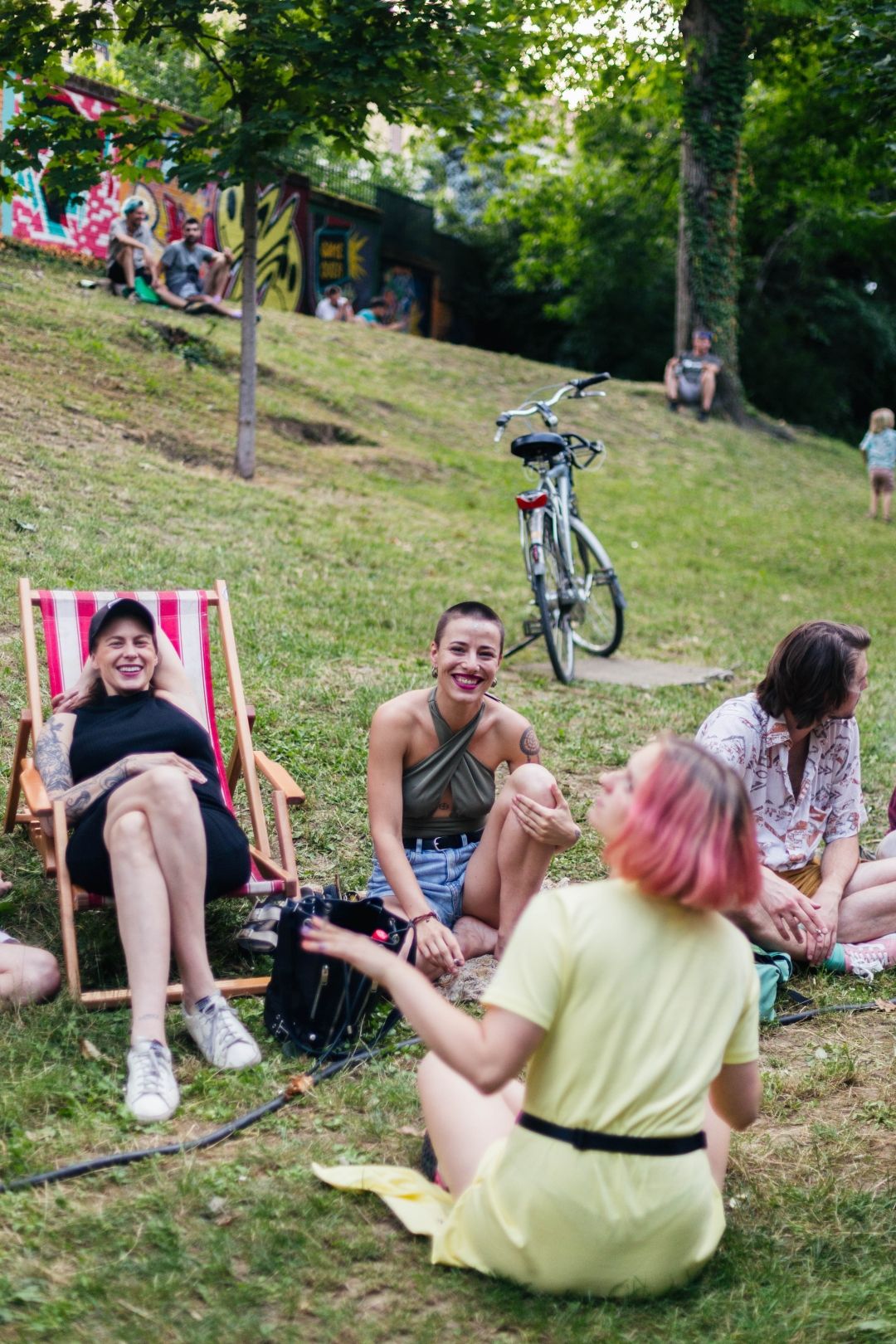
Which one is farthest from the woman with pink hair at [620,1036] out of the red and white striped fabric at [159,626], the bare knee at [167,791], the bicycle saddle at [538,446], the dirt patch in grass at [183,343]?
the dirt patch in grass at [183,343]

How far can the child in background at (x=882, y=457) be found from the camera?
15.5 m

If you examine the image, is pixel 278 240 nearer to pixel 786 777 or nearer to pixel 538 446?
pixel 538 446

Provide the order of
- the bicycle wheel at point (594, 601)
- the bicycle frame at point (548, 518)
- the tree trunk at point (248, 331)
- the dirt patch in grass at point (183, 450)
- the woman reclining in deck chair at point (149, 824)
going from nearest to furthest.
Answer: the woman reclining in deck chair at point (149, 824) → the bicycle frame at point (548, 518) → the bicycle wheel at point (594, 601) → the tree trunk at point (248, 331) → the dirt patch in grass at point (183, 450)

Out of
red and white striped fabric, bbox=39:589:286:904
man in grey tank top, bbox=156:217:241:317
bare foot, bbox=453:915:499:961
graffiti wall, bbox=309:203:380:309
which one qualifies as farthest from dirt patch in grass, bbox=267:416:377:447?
graffiti wall, bbox=309:203:380:309

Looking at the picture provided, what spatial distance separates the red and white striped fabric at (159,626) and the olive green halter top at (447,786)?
0.57m

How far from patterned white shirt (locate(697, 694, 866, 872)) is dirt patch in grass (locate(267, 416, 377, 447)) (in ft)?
28.0

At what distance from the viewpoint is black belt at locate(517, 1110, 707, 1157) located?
2219mm

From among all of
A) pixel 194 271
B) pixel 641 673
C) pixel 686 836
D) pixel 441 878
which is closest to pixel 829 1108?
pixel 441 878

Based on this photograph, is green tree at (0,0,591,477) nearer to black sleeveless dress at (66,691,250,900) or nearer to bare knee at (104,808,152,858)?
black sleeveless dress at (66,691,250,900)

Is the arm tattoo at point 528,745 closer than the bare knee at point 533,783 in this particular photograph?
No

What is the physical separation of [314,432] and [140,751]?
29.7 feet

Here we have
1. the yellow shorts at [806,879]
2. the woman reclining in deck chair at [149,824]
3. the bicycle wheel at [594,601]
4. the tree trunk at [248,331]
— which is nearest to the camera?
the woman reclining in deck chair at [149,824]

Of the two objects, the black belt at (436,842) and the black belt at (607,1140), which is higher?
the black belt at (436,842)

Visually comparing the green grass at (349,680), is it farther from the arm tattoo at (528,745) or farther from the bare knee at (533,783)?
the arm tattoo at (528,745)
